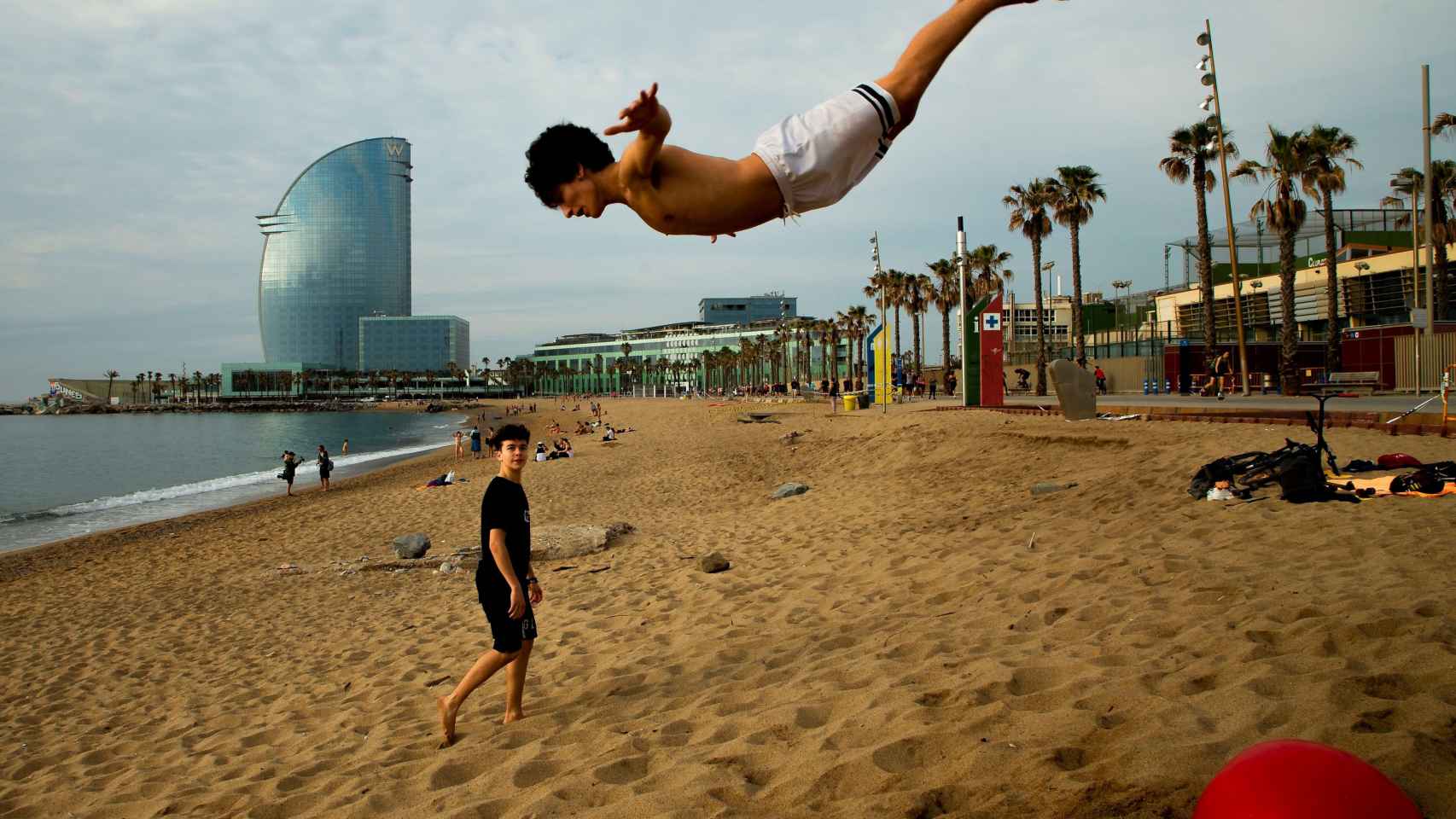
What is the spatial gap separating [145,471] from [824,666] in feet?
161

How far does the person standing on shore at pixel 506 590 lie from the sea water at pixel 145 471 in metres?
21.7

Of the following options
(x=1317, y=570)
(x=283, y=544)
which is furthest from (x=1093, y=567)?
(x=283, y=544)

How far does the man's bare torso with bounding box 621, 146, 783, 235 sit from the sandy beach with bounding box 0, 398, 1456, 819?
229cm

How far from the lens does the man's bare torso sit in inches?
97.4

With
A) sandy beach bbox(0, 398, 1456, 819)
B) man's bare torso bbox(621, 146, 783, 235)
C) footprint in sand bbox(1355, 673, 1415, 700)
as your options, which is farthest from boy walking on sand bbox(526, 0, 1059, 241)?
footprint in sand bbox(1355, 673, 1415, 700)

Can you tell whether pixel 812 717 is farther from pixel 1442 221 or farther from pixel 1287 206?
pixel 1442 221

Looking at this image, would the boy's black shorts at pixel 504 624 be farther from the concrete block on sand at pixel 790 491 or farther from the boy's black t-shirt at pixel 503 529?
the concrete block on sand at pixel 790 491

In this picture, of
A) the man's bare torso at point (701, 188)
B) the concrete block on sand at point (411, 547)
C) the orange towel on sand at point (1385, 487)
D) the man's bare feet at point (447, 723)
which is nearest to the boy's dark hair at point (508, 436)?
the man's bare feet at point (447, 723)

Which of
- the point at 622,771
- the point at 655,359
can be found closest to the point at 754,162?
the point at 622,771

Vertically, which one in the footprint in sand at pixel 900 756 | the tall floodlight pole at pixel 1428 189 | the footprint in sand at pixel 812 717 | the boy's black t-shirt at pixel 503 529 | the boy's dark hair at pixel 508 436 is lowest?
the footprint in sand at pixel 812 717

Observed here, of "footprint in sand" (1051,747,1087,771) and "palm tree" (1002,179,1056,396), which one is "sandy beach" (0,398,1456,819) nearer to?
"footprint in sand" (1051,747,1087,771)

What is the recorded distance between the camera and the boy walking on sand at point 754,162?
2475 millimetres

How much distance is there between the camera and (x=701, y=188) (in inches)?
97.9

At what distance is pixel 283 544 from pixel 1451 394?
2837 cm
